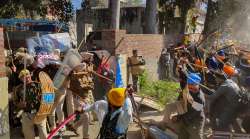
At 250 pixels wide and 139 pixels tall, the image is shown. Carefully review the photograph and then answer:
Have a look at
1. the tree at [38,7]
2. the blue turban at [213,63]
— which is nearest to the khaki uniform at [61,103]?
the blue turban at [213,63]

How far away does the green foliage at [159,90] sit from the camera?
41.9 feet

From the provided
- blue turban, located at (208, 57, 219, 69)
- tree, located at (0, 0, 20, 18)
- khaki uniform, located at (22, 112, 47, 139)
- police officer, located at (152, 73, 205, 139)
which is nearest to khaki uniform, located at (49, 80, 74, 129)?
khaki uniform, located at (22, 112, 47, 139)

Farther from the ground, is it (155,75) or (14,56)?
(14,56)

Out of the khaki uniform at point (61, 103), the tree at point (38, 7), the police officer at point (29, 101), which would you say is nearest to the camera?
the police officer at point (29, 101)

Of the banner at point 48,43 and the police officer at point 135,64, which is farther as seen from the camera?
the police officer at point 135,64

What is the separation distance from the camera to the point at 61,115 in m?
8.67

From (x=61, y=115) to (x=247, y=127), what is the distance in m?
3.70

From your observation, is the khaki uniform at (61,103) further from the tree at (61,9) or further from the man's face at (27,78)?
the tree at (61,9)

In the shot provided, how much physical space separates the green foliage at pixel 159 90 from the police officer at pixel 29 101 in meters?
5.59

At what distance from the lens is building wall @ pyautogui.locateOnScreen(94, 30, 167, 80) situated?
12414 mm

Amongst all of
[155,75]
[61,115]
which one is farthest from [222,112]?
[155,75]

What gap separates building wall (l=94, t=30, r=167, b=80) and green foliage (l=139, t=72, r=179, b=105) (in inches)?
38.7

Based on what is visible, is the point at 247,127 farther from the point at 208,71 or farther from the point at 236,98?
the point at 208,71

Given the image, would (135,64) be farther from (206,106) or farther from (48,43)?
(206,106)
